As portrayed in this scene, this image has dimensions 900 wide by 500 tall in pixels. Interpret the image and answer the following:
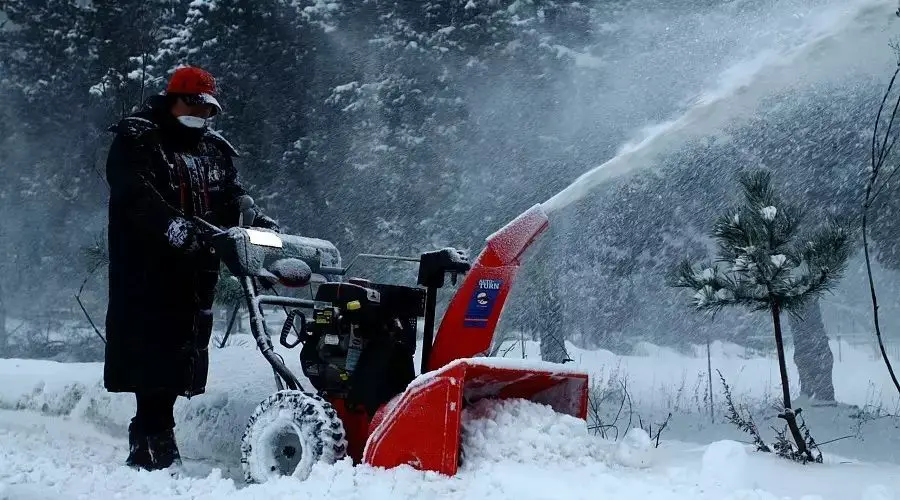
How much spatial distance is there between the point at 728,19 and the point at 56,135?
1317 cm

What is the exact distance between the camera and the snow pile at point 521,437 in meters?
3.23

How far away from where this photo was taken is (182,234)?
12.6 ft

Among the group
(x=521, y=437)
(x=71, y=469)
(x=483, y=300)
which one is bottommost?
(x=71, y=469)

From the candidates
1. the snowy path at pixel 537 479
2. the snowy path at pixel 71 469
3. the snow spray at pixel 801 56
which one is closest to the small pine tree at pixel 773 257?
the snow spray at pixel 801 56

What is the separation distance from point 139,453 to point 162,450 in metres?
0.12

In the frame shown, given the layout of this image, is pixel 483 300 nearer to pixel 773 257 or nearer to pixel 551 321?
pixel 773 257

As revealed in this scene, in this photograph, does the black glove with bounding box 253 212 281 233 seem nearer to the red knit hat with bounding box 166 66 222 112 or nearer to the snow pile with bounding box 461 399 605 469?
the red knit hat with bounding box 166 66 222 112

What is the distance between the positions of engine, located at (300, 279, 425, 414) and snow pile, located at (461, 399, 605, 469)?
1.40 feet

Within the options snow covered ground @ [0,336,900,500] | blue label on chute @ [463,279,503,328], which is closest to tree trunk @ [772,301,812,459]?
snow covered ground @ [0,336,900,500]

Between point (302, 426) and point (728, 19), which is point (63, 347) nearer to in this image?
point (728, 19)

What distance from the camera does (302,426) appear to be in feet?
11.2

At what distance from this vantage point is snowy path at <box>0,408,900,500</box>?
2914 millimetres

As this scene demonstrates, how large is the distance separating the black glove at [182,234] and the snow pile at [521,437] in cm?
Answer: 158

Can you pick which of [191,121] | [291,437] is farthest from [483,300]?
[191,121]
